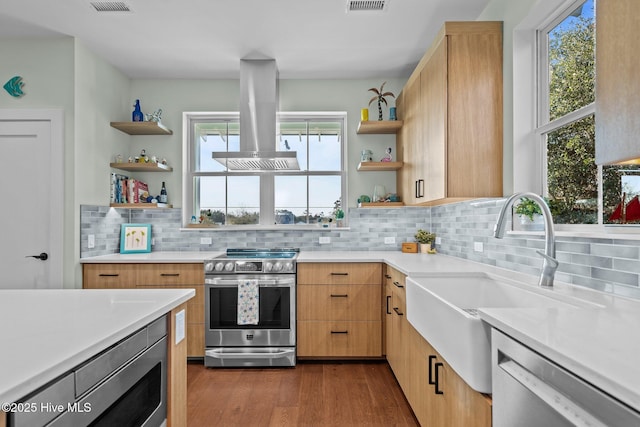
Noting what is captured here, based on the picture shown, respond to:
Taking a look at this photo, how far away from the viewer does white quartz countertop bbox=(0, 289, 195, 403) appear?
686 mm

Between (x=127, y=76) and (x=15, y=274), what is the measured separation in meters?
2.13

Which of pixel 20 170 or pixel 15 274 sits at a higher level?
pixel 20 170

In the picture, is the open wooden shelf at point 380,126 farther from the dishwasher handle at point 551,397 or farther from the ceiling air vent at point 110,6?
the dishwasher handle at point 551,397

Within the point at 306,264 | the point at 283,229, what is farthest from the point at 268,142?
the point at 306,264

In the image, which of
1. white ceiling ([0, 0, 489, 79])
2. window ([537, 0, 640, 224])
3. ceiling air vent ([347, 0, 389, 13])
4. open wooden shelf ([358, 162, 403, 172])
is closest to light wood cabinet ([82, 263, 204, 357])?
open wooden shelf ([358, 162, 403, 172])

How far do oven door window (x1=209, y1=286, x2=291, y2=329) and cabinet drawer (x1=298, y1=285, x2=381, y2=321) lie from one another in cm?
15

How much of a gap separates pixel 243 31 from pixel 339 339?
2.65m

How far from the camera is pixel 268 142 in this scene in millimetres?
3324

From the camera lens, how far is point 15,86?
293 cm

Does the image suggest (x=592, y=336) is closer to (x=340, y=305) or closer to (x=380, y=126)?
(x=340, y=305)

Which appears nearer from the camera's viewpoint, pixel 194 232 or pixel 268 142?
pixel 268 142

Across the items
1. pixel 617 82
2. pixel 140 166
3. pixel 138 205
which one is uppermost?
pixel 140 166

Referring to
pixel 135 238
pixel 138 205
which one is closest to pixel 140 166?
pixel 138 205

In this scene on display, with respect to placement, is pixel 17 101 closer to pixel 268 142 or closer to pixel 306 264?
pixel 268 142
